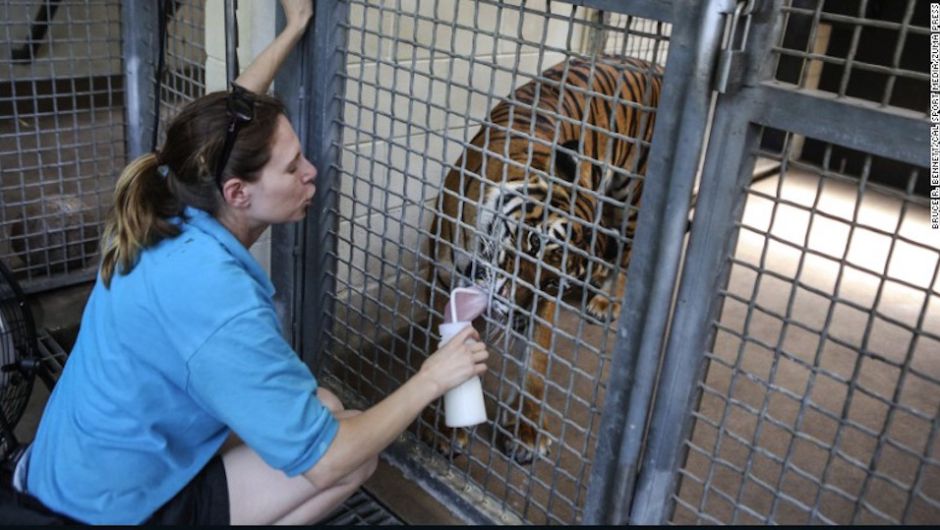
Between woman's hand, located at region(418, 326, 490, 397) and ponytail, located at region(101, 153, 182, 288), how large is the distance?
0.51m

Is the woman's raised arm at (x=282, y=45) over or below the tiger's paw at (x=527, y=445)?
over

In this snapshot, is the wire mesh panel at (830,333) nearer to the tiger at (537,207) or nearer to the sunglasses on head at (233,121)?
the tiger at (537,207)

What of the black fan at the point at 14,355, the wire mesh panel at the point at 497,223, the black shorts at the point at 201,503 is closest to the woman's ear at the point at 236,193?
the wire mesh panel at the point at 497,223

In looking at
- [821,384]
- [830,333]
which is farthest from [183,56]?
[821,384]

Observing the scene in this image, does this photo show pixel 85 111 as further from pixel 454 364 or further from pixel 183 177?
pixel 454 364

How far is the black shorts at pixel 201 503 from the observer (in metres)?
1.50

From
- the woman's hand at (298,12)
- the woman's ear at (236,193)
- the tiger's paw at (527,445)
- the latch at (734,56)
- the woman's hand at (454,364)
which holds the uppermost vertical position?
the latch at (734,56)

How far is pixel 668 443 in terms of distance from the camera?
5.05ft

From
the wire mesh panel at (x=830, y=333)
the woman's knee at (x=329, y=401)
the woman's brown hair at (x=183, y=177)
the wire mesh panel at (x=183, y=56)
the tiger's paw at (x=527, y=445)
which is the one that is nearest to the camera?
the wire mesh panel at (x=830, y=333)

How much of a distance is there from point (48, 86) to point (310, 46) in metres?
4.68

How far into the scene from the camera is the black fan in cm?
191

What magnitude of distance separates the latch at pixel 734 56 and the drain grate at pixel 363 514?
1.26 m

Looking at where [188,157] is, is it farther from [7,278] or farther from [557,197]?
[557,197]

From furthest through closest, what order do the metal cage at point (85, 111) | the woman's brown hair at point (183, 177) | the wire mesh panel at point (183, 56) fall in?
1. the metal cage at point (85, 111)
2. the wire mesh panel at point (183, 56)
3. the woman's brown hair at point (183, 177)
